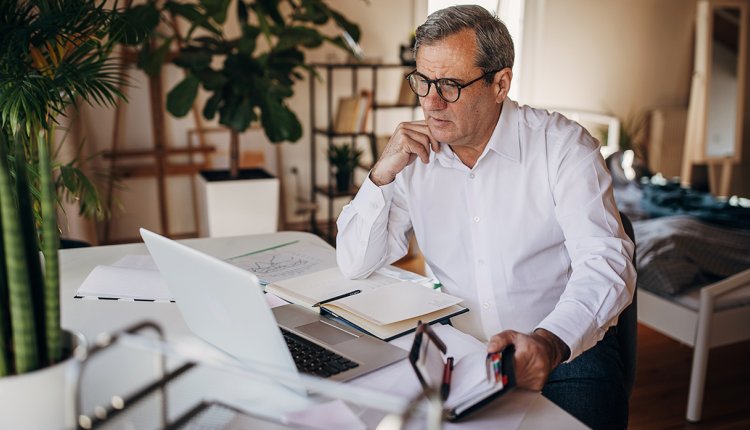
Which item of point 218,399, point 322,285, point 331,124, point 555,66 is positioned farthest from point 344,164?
point 218,399

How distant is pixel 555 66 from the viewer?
5539 millimetres

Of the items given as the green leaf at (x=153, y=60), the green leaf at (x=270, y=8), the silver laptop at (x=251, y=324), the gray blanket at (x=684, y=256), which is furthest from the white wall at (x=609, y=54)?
the silver laptop at (x=251, y=324)

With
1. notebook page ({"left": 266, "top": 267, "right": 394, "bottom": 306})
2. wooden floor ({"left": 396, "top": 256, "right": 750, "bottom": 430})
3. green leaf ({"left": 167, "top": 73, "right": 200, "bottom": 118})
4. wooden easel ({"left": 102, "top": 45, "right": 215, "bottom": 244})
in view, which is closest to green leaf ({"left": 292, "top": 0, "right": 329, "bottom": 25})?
green leaf ({"left": 167, "top": 73, "right": 200, "bottom": 118})

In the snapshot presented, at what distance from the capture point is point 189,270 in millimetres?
1081

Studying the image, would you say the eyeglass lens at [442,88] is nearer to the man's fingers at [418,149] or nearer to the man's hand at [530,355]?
the man's fingers at [418,149]

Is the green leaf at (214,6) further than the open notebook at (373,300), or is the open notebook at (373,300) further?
the green leaf at (214,6)

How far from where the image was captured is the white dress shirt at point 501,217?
64.5 inches

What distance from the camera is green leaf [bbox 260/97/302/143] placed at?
3641 millimetres

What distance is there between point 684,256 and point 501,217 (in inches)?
54.7

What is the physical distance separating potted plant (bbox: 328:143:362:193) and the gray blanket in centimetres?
199

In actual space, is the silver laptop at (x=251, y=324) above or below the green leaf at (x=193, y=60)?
below

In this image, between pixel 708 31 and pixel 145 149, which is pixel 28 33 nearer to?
pixel 145 149

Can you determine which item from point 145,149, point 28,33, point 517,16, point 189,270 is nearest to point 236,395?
point 189,270

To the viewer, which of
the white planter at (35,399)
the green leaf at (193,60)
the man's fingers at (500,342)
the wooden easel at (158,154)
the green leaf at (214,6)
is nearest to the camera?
the white planter at (35,399)
